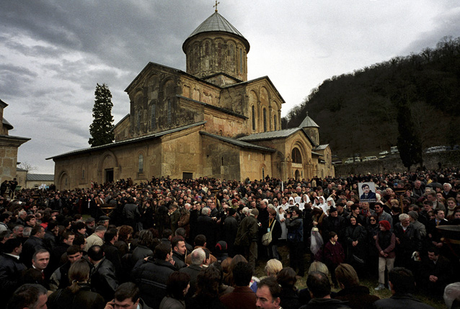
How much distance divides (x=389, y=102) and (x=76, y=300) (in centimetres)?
6242

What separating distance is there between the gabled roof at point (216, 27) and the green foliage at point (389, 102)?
3157 centimetres

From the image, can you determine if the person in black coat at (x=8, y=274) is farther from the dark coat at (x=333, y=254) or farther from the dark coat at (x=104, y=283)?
the dark coat at (x=333, y=254)

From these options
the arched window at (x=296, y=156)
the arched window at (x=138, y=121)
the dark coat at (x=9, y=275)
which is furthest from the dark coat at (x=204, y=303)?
the arched window at (x=138, y=121)

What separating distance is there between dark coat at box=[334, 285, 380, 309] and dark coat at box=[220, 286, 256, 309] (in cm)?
100

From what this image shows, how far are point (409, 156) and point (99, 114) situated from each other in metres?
37.7

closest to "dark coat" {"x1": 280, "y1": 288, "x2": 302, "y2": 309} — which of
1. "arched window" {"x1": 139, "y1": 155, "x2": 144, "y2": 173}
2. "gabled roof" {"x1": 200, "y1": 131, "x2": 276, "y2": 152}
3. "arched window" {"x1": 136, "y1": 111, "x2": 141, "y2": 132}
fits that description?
"gabled roof" {"x1": 200, "y1": 131, "x2": 276, "y2": 152}

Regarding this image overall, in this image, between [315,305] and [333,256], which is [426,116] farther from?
[315,305]

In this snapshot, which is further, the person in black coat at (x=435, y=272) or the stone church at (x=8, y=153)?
the stone church at (x=8, y=153)

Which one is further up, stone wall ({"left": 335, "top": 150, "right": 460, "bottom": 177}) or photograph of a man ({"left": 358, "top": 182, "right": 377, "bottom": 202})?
stone wall ({"left": 335, "top": 150, "right": 460, "bottom": 177})

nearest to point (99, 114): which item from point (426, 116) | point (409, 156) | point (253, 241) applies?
point (253, 241)

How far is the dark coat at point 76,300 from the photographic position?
2.62 m

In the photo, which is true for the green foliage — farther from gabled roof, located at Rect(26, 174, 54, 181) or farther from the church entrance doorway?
gabled roof, located at Rect(26, 174, 54, 181)

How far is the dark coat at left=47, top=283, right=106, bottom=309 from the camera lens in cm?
262

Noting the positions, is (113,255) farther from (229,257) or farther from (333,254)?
(333,254)
